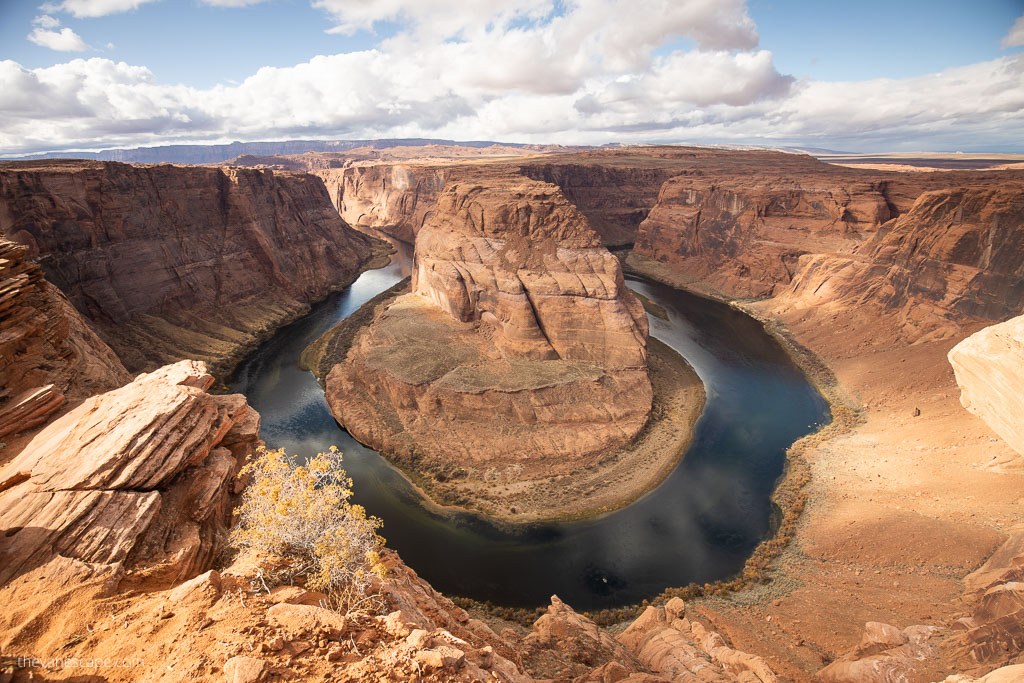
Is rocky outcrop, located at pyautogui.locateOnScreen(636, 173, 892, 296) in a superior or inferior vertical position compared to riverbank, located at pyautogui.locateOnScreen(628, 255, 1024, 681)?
superior

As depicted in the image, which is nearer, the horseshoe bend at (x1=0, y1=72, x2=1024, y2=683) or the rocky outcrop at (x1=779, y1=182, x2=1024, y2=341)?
the horseshoe bend at (x1=0, y1=72, x2=1024, y2=683)

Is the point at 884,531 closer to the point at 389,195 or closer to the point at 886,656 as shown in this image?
the point at 886,656

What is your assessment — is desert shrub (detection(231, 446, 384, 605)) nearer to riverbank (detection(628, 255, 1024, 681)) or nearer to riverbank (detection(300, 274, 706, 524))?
riverbank (detection(628, 255, 1024, 681))

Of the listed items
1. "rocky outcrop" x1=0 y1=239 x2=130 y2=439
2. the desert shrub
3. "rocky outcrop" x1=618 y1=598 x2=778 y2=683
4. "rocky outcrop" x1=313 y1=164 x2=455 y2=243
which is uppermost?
Answer: "rocky outcrop" x1=313 y1=164 x2=455 y2=243

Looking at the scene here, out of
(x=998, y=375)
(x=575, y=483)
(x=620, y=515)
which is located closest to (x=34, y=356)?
(x=575, y=483)

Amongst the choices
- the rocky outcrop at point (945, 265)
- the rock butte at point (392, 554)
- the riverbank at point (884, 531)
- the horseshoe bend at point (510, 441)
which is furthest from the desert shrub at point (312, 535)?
the rocky outcrop at point (945, 265)

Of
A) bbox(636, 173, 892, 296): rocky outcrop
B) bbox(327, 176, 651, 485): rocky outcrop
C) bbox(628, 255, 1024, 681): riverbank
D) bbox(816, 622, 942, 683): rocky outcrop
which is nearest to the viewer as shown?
bbox(816, 622, 942, 683): rocky outcrop

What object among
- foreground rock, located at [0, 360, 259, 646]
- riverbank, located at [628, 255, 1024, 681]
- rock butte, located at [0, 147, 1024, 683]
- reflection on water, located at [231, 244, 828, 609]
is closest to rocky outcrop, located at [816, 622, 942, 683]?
rock butte, located at [0, 147, 1024, 683]
